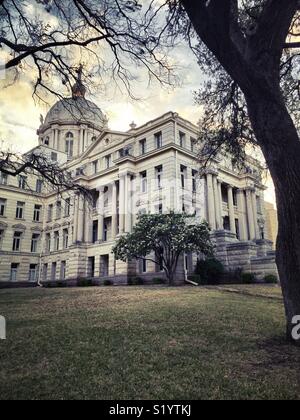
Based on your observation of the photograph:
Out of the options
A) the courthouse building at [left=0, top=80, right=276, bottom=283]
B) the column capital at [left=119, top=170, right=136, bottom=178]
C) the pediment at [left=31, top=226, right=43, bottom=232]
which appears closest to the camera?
the courthouse building at [left=0, top=80, right=276, bottom=283]

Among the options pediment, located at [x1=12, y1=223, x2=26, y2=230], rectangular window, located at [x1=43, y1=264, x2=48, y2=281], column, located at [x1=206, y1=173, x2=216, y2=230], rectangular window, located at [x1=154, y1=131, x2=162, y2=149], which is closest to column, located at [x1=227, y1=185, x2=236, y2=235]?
column, located at [x1=206, y1=173, x2=216, y2=230]

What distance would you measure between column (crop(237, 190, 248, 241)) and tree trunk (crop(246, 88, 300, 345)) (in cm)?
3540

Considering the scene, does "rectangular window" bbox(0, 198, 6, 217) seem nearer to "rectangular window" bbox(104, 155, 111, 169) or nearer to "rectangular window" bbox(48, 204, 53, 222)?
"rectangular window" bbox(48, 204, 53, 222)

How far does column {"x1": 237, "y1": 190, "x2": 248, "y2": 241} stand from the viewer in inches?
1598

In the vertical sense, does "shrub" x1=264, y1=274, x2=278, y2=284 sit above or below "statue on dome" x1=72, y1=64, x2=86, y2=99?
below

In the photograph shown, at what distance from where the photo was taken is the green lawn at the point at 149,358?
4.43 m

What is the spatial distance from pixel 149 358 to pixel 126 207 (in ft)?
91.4

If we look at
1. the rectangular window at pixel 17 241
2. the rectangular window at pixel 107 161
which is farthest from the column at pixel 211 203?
the rectangular window at pixel 17 241

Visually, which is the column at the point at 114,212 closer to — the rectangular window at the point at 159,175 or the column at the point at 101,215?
the column at the point at 101,215

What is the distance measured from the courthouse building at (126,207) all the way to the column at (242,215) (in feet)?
0.42

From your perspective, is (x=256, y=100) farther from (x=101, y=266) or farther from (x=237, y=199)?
(x=237, y=199)

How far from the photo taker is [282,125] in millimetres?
6109

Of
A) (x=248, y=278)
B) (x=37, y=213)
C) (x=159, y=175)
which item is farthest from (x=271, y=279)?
(x=37, y=213)
